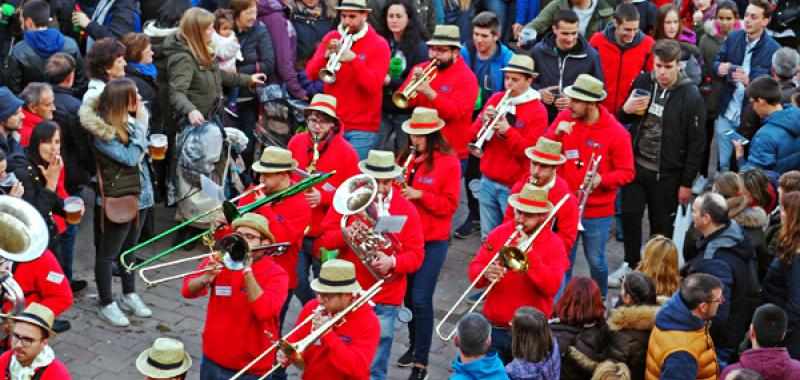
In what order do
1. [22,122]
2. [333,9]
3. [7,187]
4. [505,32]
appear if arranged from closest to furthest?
[7,187] < [22,122] < [333,9] < [505,32]

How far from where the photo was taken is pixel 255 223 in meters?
7.13

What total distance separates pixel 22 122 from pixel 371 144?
334 centimetres

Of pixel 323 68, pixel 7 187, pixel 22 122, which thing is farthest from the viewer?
pixel 323 68

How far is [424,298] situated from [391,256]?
2.97 ft

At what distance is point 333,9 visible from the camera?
12.3 metres

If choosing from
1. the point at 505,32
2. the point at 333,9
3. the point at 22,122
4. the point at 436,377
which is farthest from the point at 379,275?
the point at 505,32

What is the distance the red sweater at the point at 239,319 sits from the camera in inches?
277

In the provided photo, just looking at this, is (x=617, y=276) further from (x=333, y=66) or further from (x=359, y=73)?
(x=333, y=66)

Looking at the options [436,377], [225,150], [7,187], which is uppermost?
[7,187]

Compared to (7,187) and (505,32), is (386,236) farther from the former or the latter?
(505,32)

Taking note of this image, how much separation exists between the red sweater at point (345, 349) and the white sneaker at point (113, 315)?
3003mm

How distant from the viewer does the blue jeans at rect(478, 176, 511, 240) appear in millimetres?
10039

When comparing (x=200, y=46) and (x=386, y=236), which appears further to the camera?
(x=200, y=46)

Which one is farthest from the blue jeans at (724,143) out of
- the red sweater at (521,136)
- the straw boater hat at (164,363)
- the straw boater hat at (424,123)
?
the straw boater hat at (164,363)
